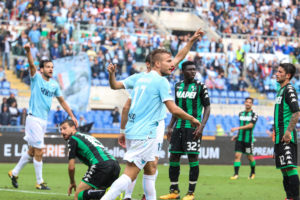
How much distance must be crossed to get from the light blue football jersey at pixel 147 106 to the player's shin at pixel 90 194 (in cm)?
124

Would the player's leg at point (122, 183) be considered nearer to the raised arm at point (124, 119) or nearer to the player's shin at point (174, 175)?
the raised arm at point (124, 119)

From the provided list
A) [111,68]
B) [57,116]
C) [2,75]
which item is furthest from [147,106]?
[2,75]

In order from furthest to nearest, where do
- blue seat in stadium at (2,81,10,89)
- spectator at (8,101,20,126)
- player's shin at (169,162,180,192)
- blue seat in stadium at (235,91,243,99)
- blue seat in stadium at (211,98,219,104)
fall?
blue seat in stadium at (235,91,243,99) → blue seat in stadium at (211,98,219,104) → blue seat in stadium at (2,81,10,89) → spectator at (8,101,20,126) → player's shin at (169,162,180,192)

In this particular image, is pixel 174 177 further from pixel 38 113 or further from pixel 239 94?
pixel 239 94

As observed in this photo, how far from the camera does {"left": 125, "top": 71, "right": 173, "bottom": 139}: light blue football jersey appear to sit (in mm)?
7676

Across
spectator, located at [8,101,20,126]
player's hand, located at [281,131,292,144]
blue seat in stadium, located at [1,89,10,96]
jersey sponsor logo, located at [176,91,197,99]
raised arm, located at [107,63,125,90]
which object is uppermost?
raised arm, located at [107,63,125,90]

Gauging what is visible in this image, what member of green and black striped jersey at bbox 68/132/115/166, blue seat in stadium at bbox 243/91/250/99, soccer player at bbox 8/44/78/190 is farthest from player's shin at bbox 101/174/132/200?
blue seat in stadium at bbox 243/91/250/99

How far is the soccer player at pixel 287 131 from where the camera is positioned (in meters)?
9.24

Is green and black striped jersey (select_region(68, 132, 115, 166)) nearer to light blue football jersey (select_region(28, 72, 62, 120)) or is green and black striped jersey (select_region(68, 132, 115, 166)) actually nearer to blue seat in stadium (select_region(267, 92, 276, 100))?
light blue football jersey (select_region(28, 72, 62, 120))

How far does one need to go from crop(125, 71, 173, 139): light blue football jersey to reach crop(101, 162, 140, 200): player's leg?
1.30 ft

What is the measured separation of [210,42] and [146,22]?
12.4 feet

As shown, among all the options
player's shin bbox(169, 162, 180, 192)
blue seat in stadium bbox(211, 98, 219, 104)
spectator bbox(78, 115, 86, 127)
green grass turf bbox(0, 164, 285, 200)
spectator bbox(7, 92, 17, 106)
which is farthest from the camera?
blue seat in stadium bbox(211, 98, 219, 104)

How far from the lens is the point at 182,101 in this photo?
35.9ft

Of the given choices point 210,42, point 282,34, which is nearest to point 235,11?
point 282,34
